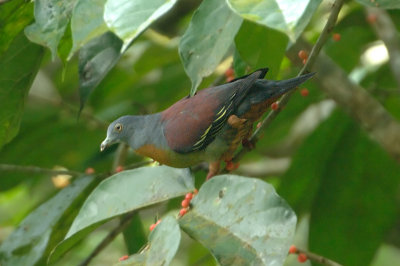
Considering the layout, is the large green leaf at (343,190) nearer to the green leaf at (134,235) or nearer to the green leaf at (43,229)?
the green leaf at (134,235)

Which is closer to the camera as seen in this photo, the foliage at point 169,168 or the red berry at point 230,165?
the foliage at point 169,168

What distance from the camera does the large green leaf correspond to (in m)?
3.39

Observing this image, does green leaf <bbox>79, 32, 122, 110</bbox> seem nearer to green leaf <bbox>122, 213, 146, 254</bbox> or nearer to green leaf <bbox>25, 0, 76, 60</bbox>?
green leaf <bbox>25, 0, 76, 60</bbox>

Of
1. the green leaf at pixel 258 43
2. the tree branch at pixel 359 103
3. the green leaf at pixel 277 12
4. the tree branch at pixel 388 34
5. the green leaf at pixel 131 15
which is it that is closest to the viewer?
the green leaf at pixel 277 12

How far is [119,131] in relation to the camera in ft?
9.32

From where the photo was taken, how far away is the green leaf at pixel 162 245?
1.74 m

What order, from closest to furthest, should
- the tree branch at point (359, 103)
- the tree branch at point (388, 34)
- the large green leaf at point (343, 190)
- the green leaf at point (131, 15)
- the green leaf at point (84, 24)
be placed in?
the green leaf at point (131, 15) → the green leaf at point (84, 24) → the tree branch at point (359, 103) → the tree branch at point (388, 34) → the large green leaf at point (343, 190)

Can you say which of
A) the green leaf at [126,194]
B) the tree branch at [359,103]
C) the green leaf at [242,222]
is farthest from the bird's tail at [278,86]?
the green leaf at [242,222]

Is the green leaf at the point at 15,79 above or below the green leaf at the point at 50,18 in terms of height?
below

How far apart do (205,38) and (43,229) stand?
116 centimetres

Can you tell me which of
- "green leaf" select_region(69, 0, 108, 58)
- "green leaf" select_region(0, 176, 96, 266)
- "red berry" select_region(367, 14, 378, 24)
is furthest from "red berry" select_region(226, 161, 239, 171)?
"red berry" select_region(367, 14, 378, 24)

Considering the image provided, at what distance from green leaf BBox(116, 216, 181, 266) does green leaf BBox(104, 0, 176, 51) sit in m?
0.46

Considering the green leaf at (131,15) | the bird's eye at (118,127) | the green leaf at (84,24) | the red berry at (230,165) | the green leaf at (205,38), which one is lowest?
the red berry at (230,165)

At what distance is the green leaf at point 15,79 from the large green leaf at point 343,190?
1.37 meters
